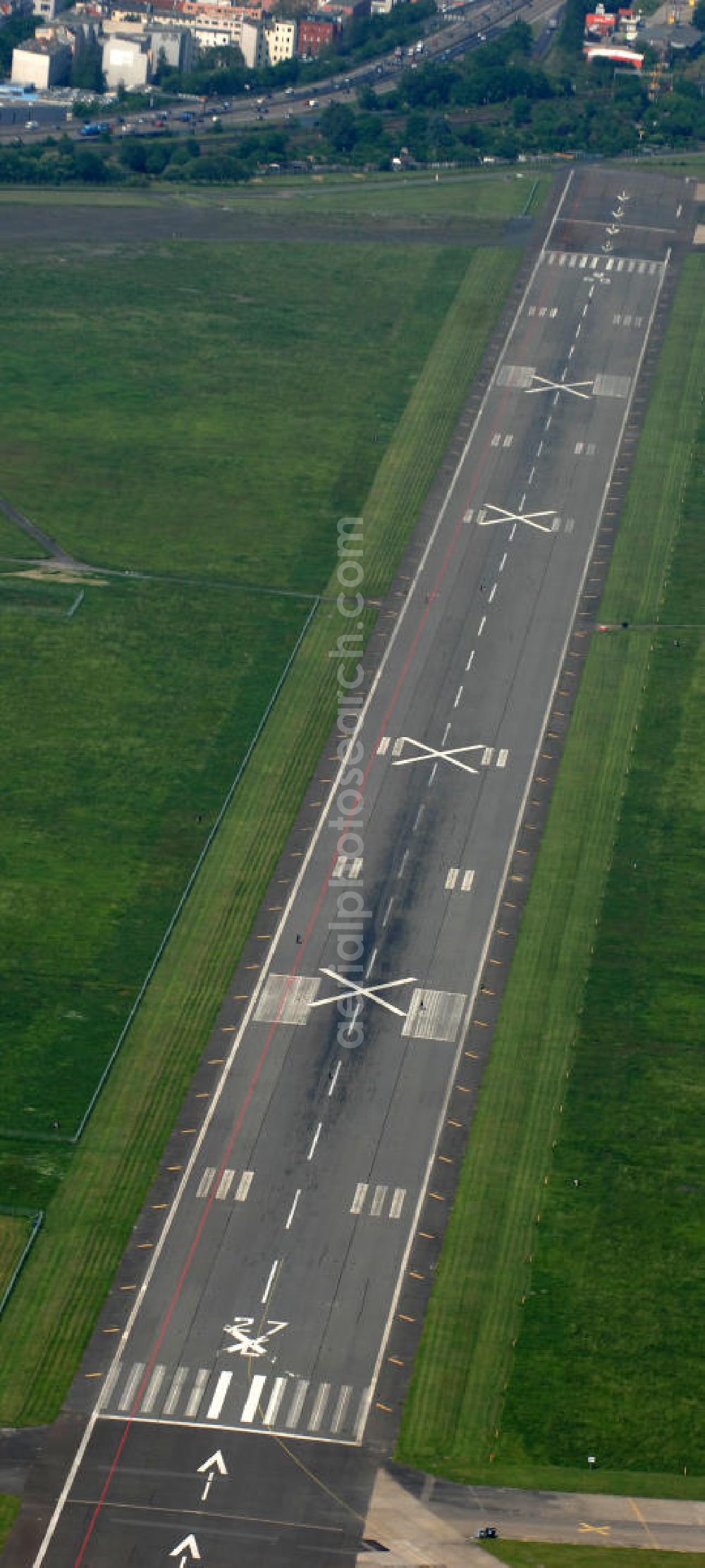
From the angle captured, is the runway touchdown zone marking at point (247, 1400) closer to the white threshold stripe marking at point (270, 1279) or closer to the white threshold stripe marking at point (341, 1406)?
the white threshold stripe marking at point (341, 1406)

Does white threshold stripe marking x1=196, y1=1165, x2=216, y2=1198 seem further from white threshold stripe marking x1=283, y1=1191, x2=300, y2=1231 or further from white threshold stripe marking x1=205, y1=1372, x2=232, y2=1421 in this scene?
white threshold stripe marking x1=205, y1=1372, x2=232, y2=1421

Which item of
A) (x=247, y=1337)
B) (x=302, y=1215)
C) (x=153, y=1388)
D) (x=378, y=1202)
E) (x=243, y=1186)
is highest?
(x=378, y=1202)

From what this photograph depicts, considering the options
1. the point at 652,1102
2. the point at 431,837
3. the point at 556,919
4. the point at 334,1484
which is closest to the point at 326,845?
the point at 431,837

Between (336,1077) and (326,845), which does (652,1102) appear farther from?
(326,845)

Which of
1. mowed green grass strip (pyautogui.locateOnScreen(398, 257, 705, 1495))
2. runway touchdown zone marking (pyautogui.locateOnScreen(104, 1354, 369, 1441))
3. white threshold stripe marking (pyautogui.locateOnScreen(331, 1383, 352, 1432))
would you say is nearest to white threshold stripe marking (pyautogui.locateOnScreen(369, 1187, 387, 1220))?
mowed green grass strip (pyautogui.locateOnScreen(398, 257, 705, 1495))

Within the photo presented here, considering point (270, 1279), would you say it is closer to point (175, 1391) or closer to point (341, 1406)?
point (175, 1391)

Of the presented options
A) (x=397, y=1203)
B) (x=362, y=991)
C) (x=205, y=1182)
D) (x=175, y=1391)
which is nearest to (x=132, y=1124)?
(x=205, y=1182)
